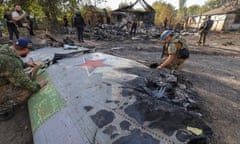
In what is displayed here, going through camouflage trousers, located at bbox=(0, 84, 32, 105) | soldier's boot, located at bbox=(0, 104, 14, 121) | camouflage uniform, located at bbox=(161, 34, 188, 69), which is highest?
camouflage uniform, located at bbox=(161, 34, 188, 69)

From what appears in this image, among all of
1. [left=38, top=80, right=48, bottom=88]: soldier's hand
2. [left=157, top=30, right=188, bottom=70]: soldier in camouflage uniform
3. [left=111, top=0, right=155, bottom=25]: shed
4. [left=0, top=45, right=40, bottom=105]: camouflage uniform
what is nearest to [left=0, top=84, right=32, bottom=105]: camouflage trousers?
[left=0, top=45, right=40, bottom=105]: camouflage uniform

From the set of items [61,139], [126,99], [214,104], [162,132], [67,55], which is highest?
[67,55]

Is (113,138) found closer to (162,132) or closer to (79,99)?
(162,132)

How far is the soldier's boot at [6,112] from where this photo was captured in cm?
198

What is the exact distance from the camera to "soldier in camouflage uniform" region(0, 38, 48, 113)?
1808 mm

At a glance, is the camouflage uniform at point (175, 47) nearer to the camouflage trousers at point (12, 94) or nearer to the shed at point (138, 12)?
the camouflage trousers at point (12, 94)

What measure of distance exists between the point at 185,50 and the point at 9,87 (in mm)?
3637

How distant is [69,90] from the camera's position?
172cm

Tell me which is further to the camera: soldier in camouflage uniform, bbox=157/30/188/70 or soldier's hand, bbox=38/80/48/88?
soldier in camouflage uniform, bbox=157/30/188/70

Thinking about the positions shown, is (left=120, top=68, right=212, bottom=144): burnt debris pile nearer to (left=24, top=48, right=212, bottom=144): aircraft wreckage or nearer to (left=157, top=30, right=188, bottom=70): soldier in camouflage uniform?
(left=24, top=48, right=212, bottom=144): aircraft wreckage

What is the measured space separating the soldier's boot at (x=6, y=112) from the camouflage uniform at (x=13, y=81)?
0.28 ft

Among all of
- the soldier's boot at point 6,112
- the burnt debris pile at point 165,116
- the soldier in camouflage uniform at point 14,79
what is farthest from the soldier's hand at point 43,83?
the burnt debris pile at point 165,116

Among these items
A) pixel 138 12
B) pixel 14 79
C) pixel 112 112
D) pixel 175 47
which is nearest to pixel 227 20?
pixel 138 12

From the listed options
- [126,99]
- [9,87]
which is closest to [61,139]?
[126,99]
